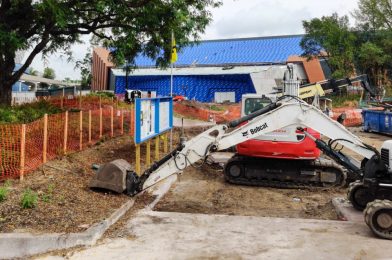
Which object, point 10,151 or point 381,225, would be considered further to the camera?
point 10,151

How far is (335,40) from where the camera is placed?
50625 mm

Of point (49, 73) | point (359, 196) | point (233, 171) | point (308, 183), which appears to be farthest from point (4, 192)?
point (49, 73)

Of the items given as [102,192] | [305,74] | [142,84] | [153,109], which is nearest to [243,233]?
[102,192]

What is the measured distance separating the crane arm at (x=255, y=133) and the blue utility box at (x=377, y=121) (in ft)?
60.6

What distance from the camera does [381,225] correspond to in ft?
23.1

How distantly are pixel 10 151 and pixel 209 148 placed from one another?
3.85 metres

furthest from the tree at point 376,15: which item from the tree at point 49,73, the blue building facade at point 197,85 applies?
the tree at point 49,73

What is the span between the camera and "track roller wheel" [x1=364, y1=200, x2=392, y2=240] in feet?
23.0

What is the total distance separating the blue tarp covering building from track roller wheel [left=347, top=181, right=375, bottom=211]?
1996 inches

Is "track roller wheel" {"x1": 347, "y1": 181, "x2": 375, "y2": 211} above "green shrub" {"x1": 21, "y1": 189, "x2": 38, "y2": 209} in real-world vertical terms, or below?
below

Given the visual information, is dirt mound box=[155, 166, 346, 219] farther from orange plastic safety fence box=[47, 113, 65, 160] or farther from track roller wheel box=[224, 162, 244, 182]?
orange plastic safety fence box=[47, 113, 65, 160]

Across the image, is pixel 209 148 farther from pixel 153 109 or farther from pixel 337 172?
pixel 337 172

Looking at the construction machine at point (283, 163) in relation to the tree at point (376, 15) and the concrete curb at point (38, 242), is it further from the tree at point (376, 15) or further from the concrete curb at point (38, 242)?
the tree at point (376, 15)

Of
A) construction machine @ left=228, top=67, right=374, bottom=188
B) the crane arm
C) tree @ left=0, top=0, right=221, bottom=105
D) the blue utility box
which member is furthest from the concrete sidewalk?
the blue utility box
